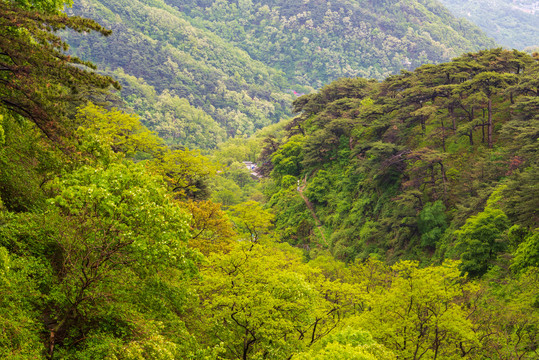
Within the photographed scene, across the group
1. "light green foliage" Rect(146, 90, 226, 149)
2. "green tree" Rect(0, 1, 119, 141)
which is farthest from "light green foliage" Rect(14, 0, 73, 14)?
"light green foliage" Rect(146, 90, 226, 149)

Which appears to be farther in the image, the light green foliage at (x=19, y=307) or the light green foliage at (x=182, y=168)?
the light green foliage at (x=182, y=168)

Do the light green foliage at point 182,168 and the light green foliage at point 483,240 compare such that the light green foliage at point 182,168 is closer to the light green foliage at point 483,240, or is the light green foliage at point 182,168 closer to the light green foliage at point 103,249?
the light green foliage at point 103,249

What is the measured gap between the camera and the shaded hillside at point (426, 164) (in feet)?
85.4

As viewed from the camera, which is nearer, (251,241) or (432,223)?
(251,241)

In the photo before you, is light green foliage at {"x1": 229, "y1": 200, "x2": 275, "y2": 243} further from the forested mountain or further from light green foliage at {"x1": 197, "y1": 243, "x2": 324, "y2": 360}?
the forested mountain

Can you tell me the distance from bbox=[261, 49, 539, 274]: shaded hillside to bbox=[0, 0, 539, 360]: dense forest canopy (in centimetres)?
17

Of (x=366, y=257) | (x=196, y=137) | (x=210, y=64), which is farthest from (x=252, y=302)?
(x=210, y=64)

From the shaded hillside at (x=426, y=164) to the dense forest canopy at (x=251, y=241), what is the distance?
0.17 metres

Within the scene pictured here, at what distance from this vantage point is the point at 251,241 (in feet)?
69.1

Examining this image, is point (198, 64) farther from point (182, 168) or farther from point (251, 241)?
point (251, 241)

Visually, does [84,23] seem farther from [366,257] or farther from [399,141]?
[399,141]

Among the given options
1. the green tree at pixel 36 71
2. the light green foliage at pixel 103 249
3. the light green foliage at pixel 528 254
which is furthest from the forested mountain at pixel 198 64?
the light green foliage at pixel 103 249

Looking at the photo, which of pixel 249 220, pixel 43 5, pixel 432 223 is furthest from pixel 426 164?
pixel 43 5

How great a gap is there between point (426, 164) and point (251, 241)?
56.7ft
